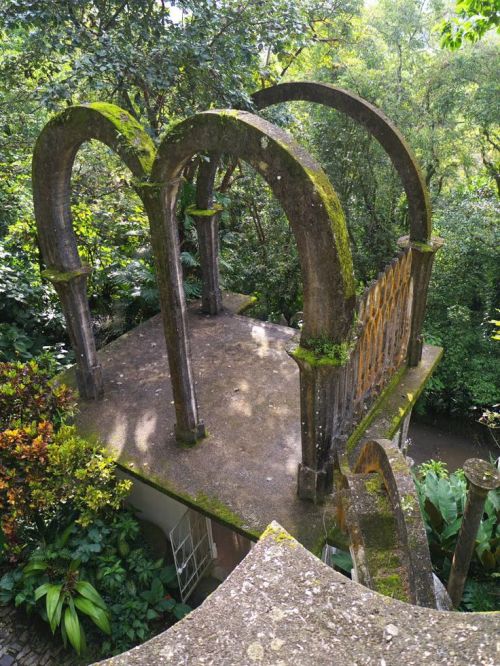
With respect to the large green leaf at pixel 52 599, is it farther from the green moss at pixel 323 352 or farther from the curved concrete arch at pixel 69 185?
the green moss at pixel 323 352

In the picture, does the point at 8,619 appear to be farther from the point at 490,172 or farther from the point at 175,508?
the point at 490,172

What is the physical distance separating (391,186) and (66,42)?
7.19 metres

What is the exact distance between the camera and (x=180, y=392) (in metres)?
5.09

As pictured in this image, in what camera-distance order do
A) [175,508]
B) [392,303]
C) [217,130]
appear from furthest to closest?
[175,508] → [392,303] → [217,130]

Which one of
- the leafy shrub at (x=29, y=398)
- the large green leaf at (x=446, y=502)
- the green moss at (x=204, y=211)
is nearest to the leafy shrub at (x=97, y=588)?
the leafy shrub at (x=29, y=398)

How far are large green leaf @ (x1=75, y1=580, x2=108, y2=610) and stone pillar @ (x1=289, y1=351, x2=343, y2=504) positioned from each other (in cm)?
232

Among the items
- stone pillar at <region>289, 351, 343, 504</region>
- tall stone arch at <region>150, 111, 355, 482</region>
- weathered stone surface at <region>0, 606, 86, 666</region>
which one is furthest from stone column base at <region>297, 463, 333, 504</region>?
weathered stone surface at <region>0, 606, 86, 666</region>

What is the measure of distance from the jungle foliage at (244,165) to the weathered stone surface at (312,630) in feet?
17.6

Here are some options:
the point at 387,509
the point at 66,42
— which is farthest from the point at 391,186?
the point at 387,509

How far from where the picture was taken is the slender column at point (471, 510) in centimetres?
269

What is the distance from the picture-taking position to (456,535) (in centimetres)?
483

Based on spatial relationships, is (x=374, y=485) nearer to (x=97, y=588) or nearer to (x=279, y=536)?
(x=279, y=536)

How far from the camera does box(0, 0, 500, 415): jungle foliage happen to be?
19.3 ft

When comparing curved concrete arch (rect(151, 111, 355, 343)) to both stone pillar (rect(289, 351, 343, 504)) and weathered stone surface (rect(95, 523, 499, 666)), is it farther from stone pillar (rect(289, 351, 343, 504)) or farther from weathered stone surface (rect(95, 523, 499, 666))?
weathered stone surface (rect(95, 523, 499, 666))
